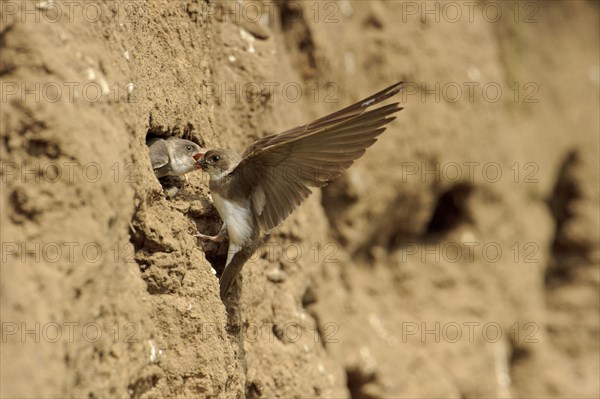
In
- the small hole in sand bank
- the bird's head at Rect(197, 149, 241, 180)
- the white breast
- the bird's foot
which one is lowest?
the small hole in sand bank

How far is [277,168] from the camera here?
3744mm

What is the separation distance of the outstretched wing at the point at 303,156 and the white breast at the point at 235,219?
0.25 feet

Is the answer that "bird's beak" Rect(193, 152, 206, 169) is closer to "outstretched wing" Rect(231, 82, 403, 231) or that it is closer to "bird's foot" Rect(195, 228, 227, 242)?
"outstretched wing" Rect(231, 82, 403, 231)

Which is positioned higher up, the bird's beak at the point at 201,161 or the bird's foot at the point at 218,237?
the bird's beak at the point at 201,161

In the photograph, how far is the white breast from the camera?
3.77 meters

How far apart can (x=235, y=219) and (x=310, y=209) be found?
137 cm

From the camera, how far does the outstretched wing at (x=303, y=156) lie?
3490mm

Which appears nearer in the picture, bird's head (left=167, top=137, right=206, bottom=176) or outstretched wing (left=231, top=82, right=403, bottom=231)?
outstretched wing (left=231, top=82, right=403, bottom=231)

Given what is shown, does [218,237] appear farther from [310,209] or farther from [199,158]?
[310,209]

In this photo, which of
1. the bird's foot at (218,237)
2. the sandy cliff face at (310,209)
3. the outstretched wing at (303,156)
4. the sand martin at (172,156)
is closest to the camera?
the sandy cliff face at (310,209)

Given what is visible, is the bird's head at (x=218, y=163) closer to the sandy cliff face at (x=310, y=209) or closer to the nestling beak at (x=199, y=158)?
the nestling beak at (x=199, y=158)

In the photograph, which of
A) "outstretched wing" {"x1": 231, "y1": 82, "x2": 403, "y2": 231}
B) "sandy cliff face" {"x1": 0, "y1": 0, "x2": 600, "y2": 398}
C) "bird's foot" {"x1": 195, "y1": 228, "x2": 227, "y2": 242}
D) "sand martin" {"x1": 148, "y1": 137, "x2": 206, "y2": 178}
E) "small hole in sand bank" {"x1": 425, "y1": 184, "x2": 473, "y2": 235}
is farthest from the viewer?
"small hole in sand bank" {"x1": 425, "y1": 184, "x2": 473, "y2": 235}

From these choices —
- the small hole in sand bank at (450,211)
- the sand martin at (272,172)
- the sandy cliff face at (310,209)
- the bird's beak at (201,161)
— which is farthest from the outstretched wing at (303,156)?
the small hole in sand bank at (450,211)

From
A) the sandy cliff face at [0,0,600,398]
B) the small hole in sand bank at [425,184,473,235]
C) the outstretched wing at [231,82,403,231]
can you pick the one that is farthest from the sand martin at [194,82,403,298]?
the small hole in sand bank at [425,184,473,235]
